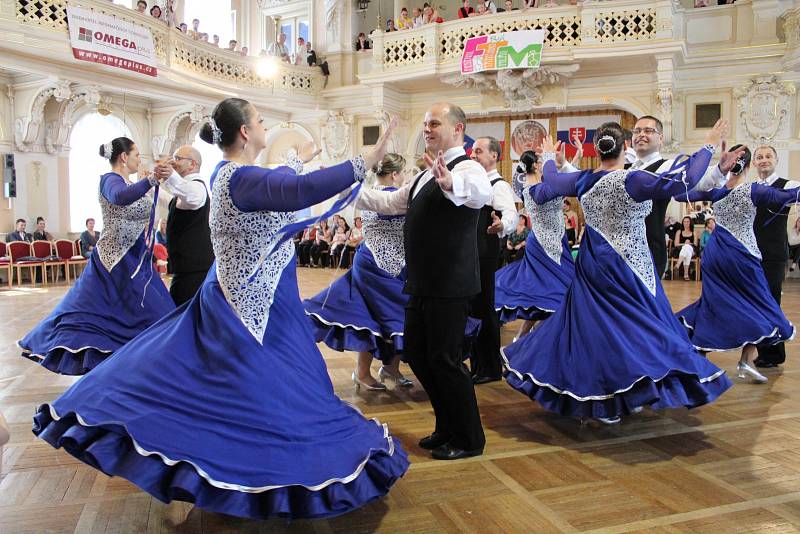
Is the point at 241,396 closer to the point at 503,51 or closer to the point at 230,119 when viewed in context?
the point at 230,119

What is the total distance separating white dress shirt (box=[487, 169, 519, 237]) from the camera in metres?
3.79

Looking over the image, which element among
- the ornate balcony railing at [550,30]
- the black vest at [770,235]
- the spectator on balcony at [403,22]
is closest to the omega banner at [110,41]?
the ornate balcony railing at [550,30]

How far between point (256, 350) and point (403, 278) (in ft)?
6.17

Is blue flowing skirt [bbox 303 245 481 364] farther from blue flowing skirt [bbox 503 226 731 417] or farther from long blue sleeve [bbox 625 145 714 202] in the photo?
long blue sleeve [bbox 625 145 714 202]

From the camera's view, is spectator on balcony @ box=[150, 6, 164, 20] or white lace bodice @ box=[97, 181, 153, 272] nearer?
white lace bodice @ box=[97, 181, 153, 272]

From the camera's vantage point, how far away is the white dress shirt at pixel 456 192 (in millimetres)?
2512

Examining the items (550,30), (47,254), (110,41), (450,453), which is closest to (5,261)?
(47,254)

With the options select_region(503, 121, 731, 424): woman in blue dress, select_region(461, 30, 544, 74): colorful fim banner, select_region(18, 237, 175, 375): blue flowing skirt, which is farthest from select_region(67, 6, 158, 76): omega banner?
select_region(503, 121, 731, 424): woman in blue dress

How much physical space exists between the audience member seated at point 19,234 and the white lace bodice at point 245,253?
35.7 ft

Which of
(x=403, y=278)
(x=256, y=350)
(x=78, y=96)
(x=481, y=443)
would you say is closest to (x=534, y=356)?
(x=481, y=443)

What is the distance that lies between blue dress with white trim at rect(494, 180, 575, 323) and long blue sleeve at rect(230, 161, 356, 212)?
3013mm

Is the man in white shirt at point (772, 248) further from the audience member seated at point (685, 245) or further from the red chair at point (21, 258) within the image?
the red chair at point (21, 258)

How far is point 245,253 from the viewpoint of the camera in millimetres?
2287

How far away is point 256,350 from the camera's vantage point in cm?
220
